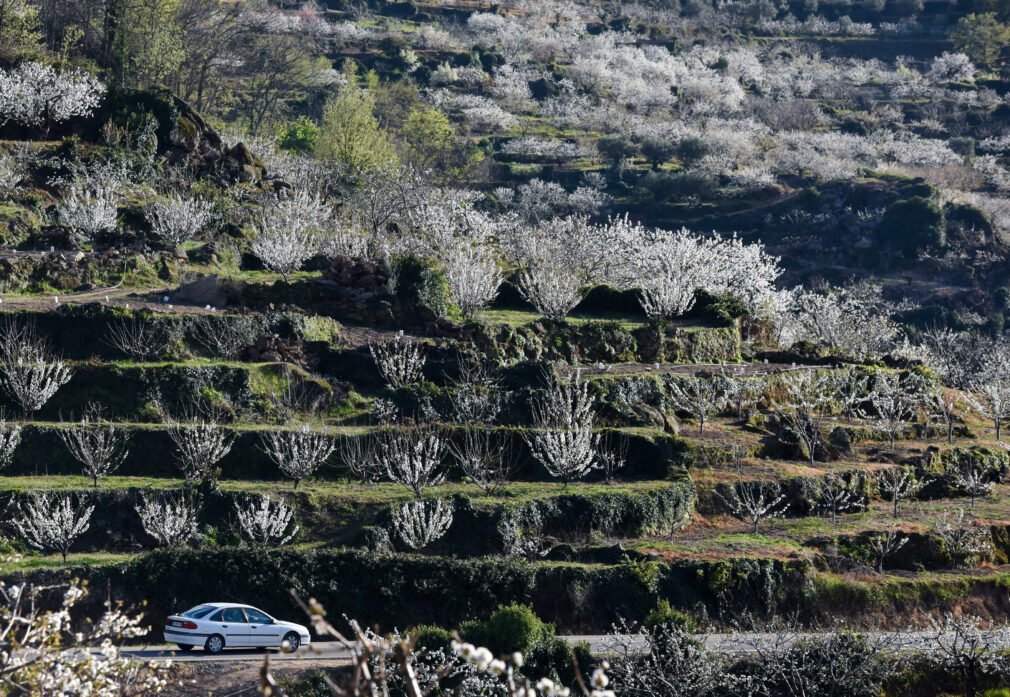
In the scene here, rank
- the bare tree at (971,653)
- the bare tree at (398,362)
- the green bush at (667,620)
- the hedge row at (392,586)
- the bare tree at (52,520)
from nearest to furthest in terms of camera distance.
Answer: the green bush at (667,620), the bare tree at (971,653), the hedge row at (392,586), the bare tree at (52,520), the bare tree at (398,362)

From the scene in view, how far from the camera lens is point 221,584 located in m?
28.1

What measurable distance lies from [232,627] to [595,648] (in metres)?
7.23

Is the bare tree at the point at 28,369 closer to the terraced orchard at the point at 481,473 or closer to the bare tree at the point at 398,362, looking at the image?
the terraced orchard at the point at 481,473

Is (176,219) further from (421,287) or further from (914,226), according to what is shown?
(914,226)

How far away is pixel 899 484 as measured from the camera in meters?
35.8

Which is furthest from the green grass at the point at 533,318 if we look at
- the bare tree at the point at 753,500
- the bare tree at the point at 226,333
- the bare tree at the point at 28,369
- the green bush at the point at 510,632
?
the green bush at the point at 510,632

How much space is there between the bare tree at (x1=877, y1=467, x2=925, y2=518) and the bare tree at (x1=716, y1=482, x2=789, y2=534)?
10.3 ft

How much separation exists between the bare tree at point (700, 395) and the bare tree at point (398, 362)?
8.29 meters

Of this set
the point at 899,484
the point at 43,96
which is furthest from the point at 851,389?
the point at 43,96

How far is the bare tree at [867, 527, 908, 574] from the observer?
3189 centimetres

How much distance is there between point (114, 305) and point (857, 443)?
24.5 m

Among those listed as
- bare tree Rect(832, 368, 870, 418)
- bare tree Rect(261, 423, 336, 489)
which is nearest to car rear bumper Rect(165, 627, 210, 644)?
bare tree Rect(261, 423, 336, 489)

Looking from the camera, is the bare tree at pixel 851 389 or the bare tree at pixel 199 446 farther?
the bare tree at pixel 851 389

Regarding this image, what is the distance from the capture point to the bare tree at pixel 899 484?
36.3 metres
